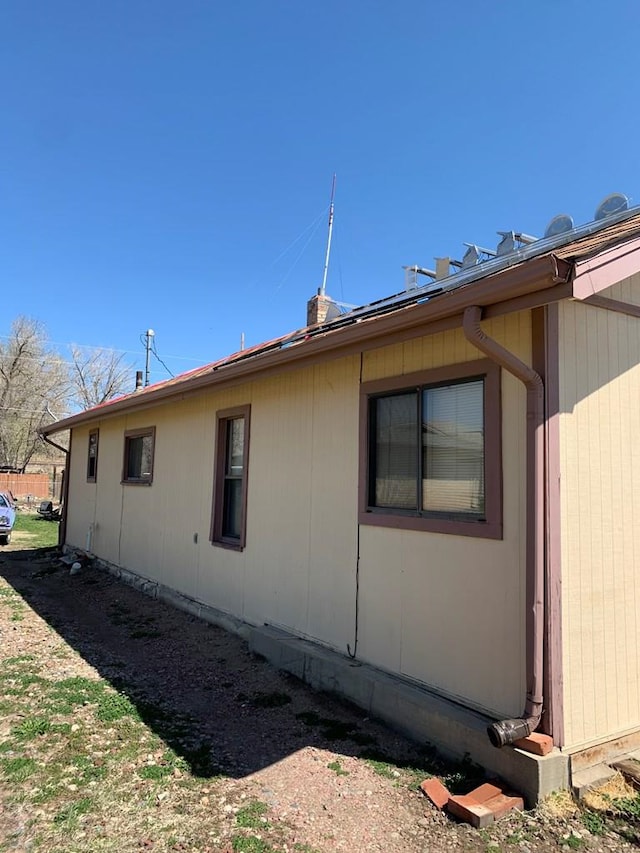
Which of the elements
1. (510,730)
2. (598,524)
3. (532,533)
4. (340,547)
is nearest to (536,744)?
(510,730)

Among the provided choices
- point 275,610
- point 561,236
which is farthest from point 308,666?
point 561,236

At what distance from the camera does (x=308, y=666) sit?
4.95 metres

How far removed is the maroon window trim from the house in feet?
24.2

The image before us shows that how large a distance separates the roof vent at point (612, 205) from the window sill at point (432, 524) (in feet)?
10.9

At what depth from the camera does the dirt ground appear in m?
2.76

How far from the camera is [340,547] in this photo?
16.6ft

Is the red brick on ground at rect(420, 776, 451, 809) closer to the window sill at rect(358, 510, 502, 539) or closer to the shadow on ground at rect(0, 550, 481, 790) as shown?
the shadow on ground at rect(0, 550, 481, 790)

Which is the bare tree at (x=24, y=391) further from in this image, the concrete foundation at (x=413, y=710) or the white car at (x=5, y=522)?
the concrete foundation at (x=413, y=710)

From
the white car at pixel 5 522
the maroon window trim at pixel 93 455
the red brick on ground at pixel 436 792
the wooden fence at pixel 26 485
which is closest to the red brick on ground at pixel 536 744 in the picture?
the red brick on ground at pixel 436 792

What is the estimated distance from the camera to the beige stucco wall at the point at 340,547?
11.7 feet

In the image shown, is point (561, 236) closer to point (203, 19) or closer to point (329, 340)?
point (329, 340)

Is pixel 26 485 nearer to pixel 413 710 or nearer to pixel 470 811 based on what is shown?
pixel 413 710

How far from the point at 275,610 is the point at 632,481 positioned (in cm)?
380

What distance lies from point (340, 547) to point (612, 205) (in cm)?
408
